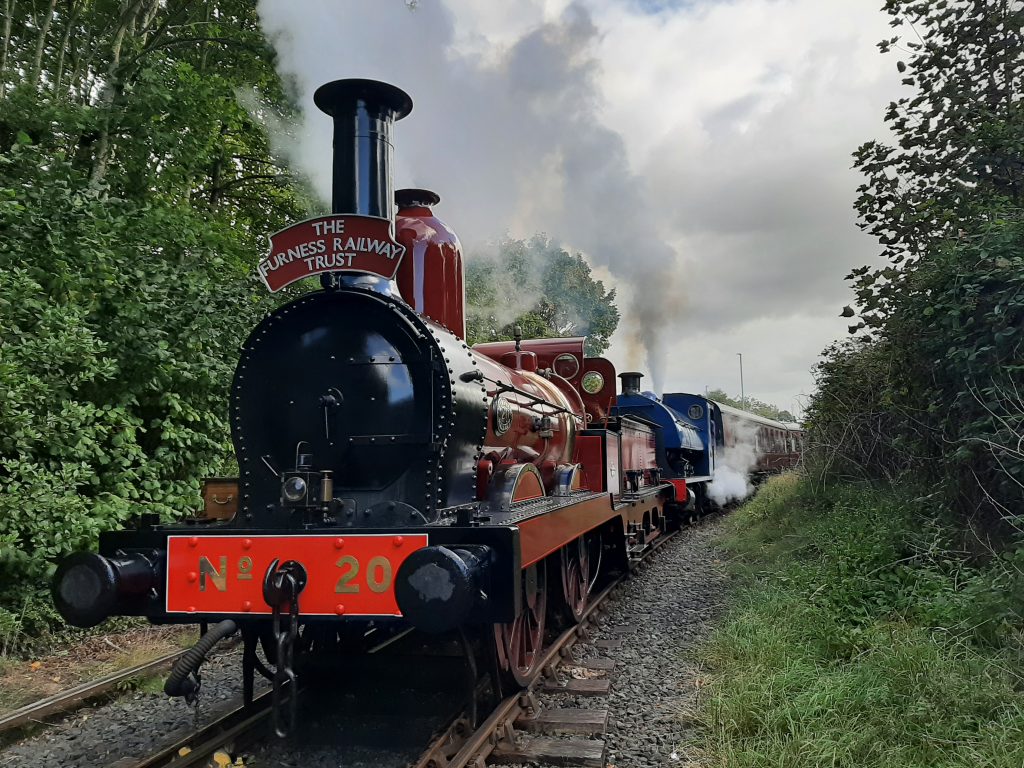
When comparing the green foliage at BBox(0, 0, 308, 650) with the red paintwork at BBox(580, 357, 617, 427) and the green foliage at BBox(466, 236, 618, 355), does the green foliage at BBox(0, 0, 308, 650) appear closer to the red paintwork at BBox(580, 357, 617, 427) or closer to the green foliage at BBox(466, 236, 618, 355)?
the red paintwork at BBox(580, 357, 617, 427)

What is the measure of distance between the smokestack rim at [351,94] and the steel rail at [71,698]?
376 centimetres

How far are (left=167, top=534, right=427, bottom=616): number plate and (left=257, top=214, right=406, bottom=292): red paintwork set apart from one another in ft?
4.74

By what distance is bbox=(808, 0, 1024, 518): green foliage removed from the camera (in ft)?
16.8

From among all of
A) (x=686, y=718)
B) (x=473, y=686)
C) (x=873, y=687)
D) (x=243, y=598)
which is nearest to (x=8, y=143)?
(x=243, y=598)

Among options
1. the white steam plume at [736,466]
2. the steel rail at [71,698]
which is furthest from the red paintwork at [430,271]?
the white steam plume at [736,466]

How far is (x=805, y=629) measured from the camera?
5.04m

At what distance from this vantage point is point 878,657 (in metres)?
4.24

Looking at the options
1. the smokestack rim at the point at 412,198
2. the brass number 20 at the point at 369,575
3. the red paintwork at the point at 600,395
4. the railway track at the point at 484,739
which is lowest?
the railway track at the point at 484,739

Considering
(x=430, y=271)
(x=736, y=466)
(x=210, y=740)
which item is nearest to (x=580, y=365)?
(x=430, y=271)

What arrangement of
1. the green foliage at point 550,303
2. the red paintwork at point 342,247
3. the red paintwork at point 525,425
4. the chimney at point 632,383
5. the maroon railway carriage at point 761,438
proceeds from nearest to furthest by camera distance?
the red paintwork at point 342,247
the red paintwork at point 525,425
the chimney at point 632,383
the maroon railway carriage at point 761,438
the green foliage at point 550,303

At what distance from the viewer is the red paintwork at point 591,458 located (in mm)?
6414

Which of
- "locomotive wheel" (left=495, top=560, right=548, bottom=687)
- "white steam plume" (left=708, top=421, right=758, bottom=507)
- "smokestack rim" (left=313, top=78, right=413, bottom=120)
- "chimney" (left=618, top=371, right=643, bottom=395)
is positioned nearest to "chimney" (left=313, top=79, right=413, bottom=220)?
"smokestack rim" (left=313, top=78, right=413, bottom=120)

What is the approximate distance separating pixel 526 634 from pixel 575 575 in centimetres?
131

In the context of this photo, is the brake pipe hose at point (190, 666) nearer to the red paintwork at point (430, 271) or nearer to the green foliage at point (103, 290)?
the red paintwork at point (430, 271)
